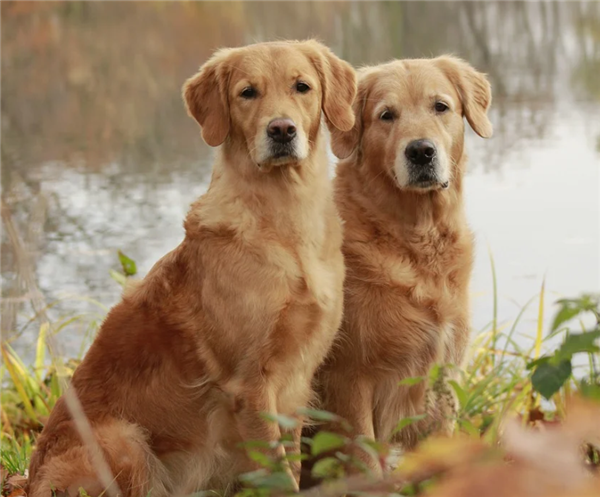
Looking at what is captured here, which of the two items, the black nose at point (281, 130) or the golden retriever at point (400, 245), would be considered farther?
the golden retriever at point (400, 245)

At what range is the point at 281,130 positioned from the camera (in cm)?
267

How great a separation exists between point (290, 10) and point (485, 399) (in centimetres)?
995

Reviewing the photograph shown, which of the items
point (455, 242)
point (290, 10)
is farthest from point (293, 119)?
point (290, 10)

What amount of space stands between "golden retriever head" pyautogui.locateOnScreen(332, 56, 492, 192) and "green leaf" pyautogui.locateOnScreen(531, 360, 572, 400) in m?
1.46

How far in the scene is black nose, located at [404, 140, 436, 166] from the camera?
9.29ft

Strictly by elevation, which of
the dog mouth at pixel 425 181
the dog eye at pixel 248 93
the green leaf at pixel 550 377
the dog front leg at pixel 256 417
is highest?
the dog eye at pixel 248 93

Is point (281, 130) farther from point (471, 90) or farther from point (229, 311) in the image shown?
point (471, 90)

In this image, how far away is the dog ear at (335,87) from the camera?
9.45 feet

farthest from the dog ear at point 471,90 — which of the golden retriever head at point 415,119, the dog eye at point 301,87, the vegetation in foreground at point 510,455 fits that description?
the vegetation in foreground at point 510,455

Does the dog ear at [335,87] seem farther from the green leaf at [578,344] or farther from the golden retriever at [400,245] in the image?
the green leaf at [578,344]

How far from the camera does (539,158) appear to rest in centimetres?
743

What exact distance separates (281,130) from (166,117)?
6699 mm

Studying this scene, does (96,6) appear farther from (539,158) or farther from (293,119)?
(293,119)

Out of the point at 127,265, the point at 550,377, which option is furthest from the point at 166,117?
the point at 550,377
